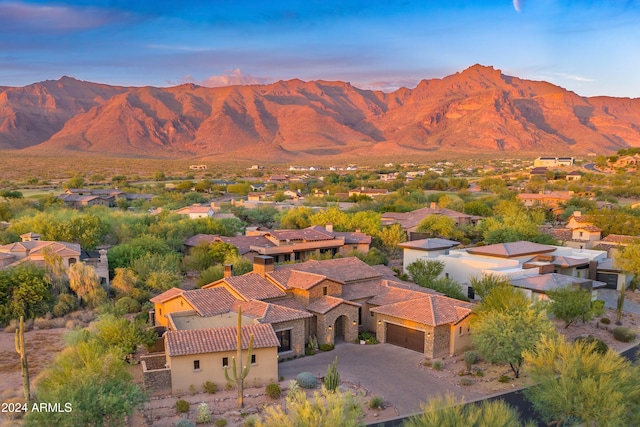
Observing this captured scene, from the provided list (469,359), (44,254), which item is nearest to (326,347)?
→ (469,359)

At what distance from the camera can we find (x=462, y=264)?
40.5m

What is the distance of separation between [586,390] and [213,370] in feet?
47.2

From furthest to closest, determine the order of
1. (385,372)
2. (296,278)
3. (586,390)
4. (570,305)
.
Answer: (296,278), (570,305), (385,372), (586,390)

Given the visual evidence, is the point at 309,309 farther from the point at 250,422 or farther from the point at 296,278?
the point at 250,422

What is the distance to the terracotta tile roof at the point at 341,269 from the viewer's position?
1321 inches

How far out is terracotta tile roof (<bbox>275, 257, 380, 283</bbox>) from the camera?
3356 centimetres

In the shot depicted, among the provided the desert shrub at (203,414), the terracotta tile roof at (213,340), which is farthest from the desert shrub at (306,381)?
the desert shrub at (203,414)

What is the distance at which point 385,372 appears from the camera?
83.6 ft

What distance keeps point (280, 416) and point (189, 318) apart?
15.0 m

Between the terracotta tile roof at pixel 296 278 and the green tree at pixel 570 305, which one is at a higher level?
the terracotta tile roof at pixel 296 278

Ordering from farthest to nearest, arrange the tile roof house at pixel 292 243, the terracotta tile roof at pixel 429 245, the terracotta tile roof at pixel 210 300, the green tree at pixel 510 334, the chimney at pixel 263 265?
1. the tile roof house at pixel 292 243
2. the terracotta tile roof at pixel 429 245
3. the chimney at pixel 263 265
4. the terracotta tile roof at pixel 210 300
5. the green tree at pixel 510 334

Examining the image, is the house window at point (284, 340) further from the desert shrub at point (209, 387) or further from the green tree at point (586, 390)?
the green tree at point (586, 390)

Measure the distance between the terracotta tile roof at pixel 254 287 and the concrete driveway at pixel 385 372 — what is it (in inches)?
172

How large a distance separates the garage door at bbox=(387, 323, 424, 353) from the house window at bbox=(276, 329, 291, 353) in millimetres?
5750
